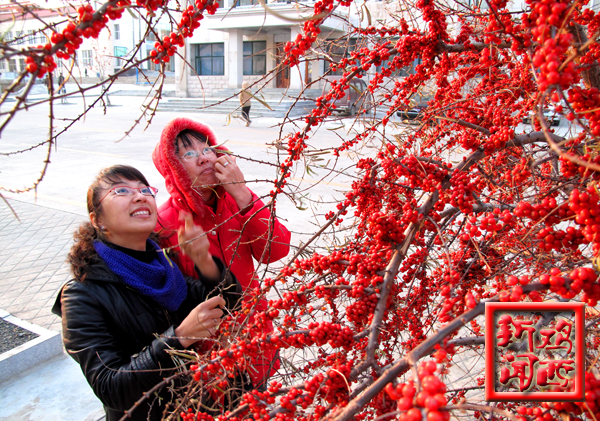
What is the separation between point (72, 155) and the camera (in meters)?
11.0

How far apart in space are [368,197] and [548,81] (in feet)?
2.41

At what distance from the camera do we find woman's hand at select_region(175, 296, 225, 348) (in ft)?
5.38

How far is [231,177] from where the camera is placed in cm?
212

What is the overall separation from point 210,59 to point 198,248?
92.7 feet

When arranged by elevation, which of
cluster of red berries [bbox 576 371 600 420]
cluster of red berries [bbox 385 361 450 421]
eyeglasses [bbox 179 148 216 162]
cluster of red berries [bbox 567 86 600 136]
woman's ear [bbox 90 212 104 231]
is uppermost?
cluster of red berries [bbox 567 86 600 136]

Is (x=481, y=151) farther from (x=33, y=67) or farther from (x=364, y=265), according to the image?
(x=33, y=67)

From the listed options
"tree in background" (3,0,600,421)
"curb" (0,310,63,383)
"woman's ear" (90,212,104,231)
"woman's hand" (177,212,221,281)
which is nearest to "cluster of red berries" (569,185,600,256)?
"tree in background" (3,0,600,421)

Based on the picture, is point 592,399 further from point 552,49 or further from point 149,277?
point 149,277

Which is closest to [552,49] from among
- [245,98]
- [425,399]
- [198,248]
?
[425,399]

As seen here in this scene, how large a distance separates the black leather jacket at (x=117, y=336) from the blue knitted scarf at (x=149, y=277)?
4 centimetres

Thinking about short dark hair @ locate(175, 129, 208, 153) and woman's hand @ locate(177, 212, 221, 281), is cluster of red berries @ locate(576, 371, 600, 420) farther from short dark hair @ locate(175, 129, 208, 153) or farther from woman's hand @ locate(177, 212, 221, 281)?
short dark hair @ locate(175, 129, 208, 153)

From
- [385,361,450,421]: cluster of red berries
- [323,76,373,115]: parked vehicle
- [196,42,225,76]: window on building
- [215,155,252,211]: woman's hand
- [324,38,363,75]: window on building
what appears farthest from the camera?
Answer: [196,42,225,76]: window on building

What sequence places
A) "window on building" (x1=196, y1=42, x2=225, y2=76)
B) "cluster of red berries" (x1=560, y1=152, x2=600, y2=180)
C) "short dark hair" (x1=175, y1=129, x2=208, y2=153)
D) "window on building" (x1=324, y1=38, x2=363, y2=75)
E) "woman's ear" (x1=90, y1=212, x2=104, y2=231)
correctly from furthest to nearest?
1. "window on building" (x1=196, y1=42, x2=225, y2=76)
2. "short dark hair" (x1=175, y1=129, x2=208, y2=153)
3. "woman's ear" (x1=90, y1=212, x2=104, y2=231)
4. "window on building" (x1=324, y1=38, x2=363, y2=75)
5. "cluster of red berries" (x1=560, y1=152, x2=600, y2=180)

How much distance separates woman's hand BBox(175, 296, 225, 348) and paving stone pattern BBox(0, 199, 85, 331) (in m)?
1.89
